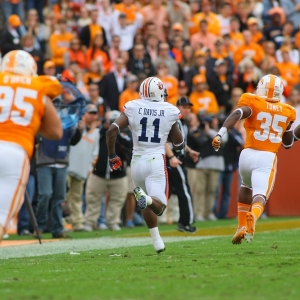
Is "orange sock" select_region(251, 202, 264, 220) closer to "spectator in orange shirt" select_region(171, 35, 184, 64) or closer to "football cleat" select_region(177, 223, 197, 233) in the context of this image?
"football cleat" select_region(177, 223, 197, 233)

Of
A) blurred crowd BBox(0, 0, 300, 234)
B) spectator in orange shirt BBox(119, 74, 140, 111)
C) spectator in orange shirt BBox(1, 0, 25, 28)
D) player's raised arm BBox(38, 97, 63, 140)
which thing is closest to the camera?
player's raised arm BBox(38, 97, 63, 140)

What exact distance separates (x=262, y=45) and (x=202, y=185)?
5369 mm

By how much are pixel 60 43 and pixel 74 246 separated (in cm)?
787

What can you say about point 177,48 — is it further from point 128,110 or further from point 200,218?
point 128,110

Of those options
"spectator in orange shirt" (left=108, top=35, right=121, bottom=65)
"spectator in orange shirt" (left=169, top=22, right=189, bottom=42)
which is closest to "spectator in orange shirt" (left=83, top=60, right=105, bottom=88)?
"spectator in orange shirt" (left=108, top=35, right=121, bottom=65)

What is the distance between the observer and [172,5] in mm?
20172

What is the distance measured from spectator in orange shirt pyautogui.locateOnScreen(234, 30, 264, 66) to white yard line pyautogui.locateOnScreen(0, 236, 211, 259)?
27.7ft

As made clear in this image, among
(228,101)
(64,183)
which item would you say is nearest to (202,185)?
(228,101)

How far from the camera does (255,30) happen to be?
20.6 m

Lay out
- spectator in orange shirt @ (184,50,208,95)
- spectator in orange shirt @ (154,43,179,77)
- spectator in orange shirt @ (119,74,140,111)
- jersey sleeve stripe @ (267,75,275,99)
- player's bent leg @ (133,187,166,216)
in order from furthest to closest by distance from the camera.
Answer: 1. spectator in orange shirt @ (184,50,208,95)
2. spectator in orange shirt @ (154,43,179,77)
3. spectator in orange shirt @ (119,74,140,111)
4. jersey sleeve stripe @ (267,75,275,99)
5. player's bent leg @ (133,187,166,216)

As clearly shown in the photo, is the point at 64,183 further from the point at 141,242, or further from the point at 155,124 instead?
the point at 155,124

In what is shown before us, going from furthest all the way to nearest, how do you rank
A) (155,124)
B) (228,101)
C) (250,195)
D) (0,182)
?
(228,101) → (250,195) → (155,124) → (0,182)

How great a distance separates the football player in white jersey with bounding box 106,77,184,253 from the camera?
9.07 metres

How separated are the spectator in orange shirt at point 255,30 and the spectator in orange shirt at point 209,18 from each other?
2.47ft
